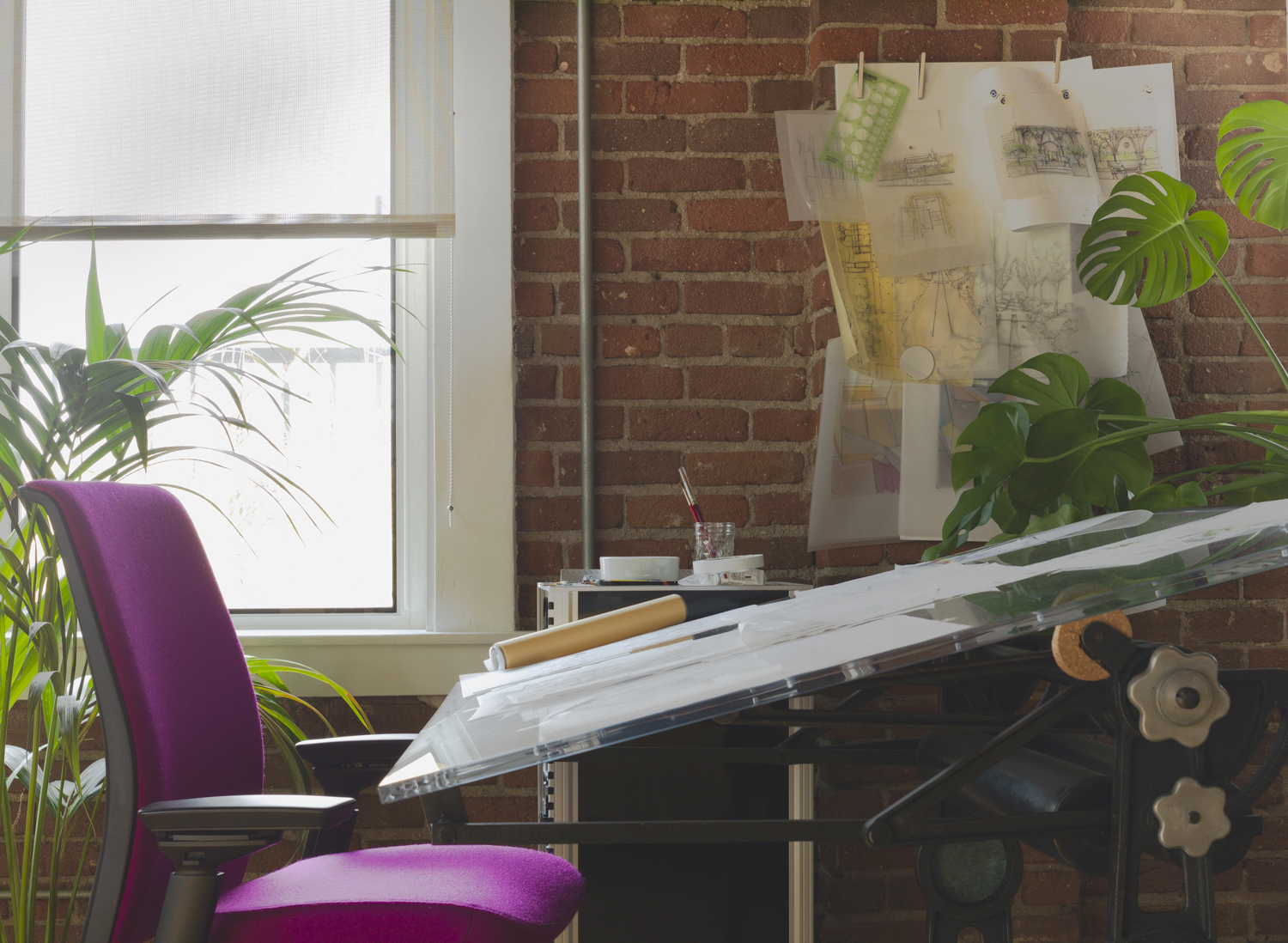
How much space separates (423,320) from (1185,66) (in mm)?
1846

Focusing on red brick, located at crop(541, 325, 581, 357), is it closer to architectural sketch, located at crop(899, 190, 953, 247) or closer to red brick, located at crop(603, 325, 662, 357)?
red brick, located at crop(603, 325, 662, 357)

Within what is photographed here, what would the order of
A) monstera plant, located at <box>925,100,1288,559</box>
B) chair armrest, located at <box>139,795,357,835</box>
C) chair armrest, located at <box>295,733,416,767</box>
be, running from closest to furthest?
1. chair armrest, located at <box>139,795,357,835</box>
2. chair armrest, located at <box>295,733,416,767</box>
3. monstera plant, located at <box>925,100,1288,559</box>

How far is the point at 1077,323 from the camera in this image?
1962 mm

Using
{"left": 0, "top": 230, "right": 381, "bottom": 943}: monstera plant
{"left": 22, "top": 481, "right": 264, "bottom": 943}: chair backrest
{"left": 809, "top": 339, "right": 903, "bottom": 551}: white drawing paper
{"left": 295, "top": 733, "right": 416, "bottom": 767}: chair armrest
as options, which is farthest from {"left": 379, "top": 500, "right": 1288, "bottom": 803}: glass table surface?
{"left": 809, "top": 339, "right": 903, "bottom": 551}: white drawing paper

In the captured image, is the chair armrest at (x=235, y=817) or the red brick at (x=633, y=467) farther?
the red brick at (x=633, y=467)

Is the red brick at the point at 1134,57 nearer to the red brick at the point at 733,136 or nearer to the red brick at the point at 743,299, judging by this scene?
the red brick at the point at 733,136

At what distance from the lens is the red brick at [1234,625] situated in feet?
6.73

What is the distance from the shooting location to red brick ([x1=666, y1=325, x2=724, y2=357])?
2117mm

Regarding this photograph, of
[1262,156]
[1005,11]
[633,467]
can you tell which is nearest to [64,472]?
[633,467]

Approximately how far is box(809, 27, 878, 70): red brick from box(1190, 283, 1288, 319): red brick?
0.91 metres

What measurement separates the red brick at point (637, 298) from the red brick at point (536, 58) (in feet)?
1.67

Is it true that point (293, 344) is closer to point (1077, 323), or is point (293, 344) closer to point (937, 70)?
point (937, 70)

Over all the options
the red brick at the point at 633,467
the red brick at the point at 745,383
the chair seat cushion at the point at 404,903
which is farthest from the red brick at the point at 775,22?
the chair seat cushion at the point at 404,903

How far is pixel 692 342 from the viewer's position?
212 centimetres
